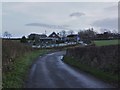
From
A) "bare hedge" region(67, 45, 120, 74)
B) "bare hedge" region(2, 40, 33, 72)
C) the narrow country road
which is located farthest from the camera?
"bare hedge" region(2, 40, 33, 72)

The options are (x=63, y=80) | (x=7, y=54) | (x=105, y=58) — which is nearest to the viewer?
(x=63, y=80)

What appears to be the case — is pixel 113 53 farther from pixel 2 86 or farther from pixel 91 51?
pixel 2 86

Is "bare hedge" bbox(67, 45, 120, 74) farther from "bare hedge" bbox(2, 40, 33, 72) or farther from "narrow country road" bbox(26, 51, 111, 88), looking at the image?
"bare hedge" bbox(2, 40, 33, 72)

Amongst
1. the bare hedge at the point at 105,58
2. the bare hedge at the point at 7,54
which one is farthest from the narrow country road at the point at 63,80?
the bare hedge at the point at 7,54

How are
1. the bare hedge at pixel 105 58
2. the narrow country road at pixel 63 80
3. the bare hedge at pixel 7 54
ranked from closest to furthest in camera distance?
the narrow country road at pixel 63 80 < the bare hedge at pixel 105 58 < the bare hedge at pixel 7 54

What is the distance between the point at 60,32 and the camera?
7003 inches

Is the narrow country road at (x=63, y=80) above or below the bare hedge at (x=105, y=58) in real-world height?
below

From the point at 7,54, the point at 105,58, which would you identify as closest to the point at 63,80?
the point at 105,58

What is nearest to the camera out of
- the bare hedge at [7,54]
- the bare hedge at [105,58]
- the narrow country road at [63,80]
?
the narrow country road at [63,80]

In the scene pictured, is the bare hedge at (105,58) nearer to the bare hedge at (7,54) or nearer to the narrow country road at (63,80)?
the narrow country road at (63,80)

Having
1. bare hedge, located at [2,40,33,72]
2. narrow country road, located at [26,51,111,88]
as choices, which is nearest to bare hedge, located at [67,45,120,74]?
narrow country road, located at [26,51,111,88]

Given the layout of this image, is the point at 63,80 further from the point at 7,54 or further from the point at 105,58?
the point at 7,54

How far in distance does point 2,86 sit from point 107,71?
7.98 metres

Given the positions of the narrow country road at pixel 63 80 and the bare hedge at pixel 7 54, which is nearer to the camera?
the narrow country road at pixel 63 80
